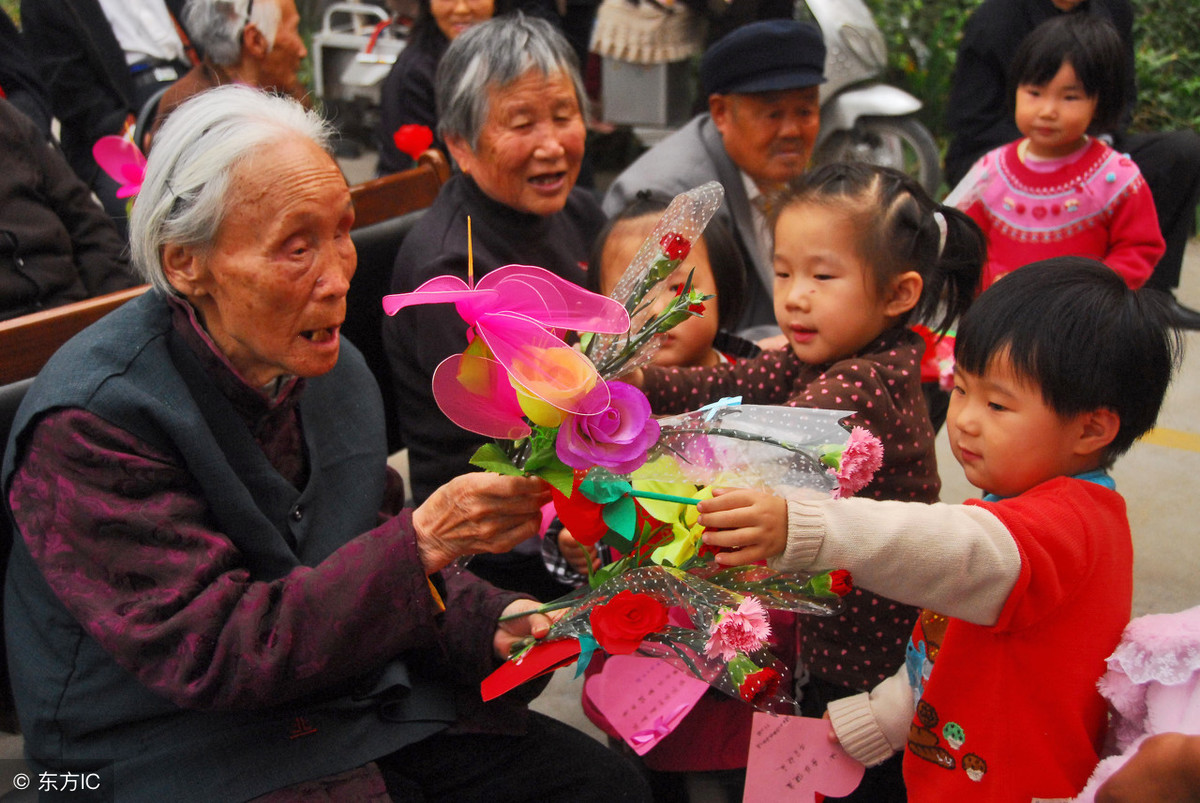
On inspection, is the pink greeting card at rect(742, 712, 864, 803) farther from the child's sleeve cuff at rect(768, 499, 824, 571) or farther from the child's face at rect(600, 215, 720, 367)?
the child's face at rect(600, 215, 720, 367)

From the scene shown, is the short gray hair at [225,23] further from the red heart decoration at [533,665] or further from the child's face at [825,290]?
the red heart decoration at [533,665]

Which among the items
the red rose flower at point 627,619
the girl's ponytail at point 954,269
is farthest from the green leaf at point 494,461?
the girl's ponytail at point 954,269

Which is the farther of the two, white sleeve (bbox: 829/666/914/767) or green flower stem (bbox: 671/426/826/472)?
white sleeve (bbox: 829/666/914/767)

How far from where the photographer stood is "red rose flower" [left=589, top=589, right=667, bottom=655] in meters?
1.35

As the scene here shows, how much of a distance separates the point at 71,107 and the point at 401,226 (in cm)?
219

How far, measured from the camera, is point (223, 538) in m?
1.55

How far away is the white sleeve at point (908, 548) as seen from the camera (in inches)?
48.6

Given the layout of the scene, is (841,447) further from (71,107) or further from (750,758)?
(71,107)

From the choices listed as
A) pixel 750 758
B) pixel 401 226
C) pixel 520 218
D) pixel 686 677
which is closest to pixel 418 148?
pixel 401 226

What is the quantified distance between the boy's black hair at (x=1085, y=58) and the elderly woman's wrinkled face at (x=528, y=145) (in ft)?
5.51

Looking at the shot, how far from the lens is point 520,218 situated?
2.54m

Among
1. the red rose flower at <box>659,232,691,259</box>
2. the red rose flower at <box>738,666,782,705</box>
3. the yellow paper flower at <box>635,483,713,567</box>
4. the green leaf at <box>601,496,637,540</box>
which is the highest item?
the red rose flower at <box>659,232,691,259</box>

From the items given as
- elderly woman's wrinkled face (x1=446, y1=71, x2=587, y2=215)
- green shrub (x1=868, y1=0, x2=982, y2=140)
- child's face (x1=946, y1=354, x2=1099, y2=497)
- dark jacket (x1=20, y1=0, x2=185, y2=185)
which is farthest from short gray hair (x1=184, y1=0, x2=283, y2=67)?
green shrub (x1=868, y1=0, x2=982, y2=140)

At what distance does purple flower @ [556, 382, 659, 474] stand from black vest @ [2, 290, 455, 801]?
632mm
